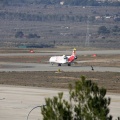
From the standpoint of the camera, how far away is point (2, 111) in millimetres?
53562

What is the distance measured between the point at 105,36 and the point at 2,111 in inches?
5551

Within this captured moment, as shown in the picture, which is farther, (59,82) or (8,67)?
(8,67)

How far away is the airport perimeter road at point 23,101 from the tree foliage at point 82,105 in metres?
17.7

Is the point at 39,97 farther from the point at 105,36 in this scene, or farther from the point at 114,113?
the point at 105,36

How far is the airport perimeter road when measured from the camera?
5134 centimetres

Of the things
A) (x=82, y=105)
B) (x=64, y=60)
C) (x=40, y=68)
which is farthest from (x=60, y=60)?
(x=82, y=105)

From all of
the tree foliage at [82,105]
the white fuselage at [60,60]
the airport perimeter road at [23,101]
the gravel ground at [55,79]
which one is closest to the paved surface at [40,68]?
the white fuselage at [60,60]

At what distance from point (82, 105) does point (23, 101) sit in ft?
92.7

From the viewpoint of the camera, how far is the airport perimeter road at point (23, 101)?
5134 cm

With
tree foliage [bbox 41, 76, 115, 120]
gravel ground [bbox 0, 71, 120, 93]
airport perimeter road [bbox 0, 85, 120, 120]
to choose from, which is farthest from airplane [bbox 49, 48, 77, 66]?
tree foliage [bbox 41, 76, 115, 120]

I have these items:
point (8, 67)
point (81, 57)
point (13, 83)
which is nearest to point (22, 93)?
point (13, 83)

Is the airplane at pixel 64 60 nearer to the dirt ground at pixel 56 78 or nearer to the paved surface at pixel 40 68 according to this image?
the paved surface at pixel 40 68

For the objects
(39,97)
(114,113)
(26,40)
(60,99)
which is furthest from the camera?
(26,40)

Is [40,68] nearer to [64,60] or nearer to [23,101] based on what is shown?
[64,60]
